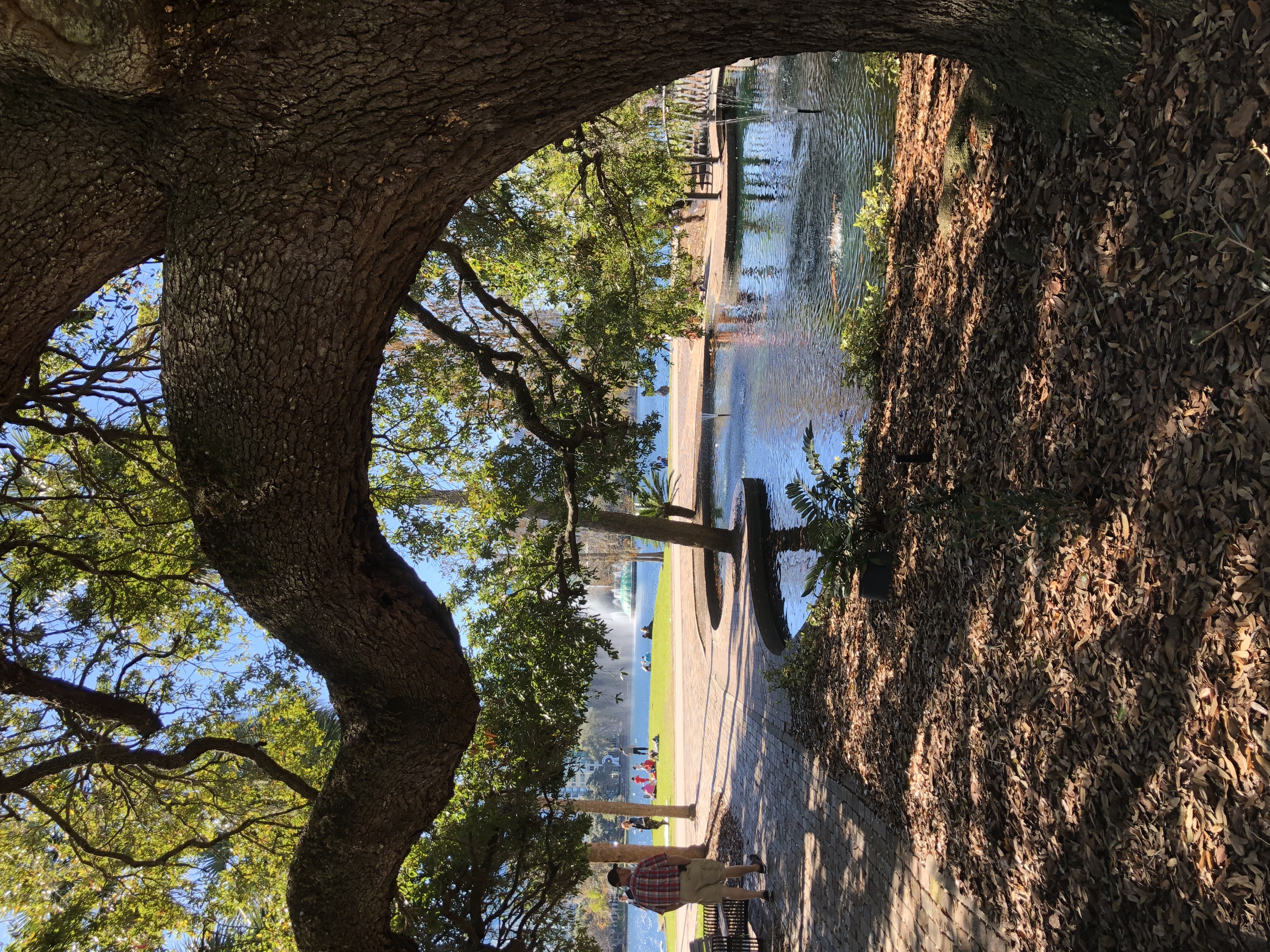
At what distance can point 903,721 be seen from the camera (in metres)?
4.89

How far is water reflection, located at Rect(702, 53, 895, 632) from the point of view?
7797 mm

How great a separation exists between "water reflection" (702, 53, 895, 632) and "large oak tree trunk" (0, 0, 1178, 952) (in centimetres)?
396

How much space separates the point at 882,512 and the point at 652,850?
10946mm

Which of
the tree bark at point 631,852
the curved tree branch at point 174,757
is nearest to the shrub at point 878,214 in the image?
the curved tree branch at point 174,757

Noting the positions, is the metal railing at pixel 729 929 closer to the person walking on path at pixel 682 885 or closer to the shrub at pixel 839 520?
the person walking on path at pixel 682 885

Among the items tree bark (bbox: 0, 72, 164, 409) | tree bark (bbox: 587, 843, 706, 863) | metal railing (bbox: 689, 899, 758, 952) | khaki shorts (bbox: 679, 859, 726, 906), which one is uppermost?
tree bark (bbox: 587, 843, 706, 863)

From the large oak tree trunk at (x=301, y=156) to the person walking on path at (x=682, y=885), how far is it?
6970 millimetres

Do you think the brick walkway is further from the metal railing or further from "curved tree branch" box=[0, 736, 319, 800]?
"curved tree branch" box=[0, 736, 319, 800]

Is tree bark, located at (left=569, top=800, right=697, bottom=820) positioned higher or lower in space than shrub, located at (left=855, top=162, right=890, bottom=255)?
lower

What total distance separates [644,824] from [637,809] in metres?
1.32

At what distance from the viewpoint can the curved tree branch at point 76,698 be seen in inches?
185

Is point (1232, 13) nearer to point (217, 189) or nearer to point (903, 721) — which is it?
point (217, 189)

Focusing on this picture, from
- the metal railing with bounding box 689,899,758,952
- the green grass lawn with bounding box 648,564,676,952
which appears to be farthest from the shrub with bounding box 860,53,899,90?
the green grass lawn with bounding box 648,564,676,952

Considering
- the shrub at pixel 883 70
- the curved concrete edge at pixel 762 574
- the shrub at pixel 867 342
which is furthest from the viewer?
the curved concrete edge at pixel 762 574
